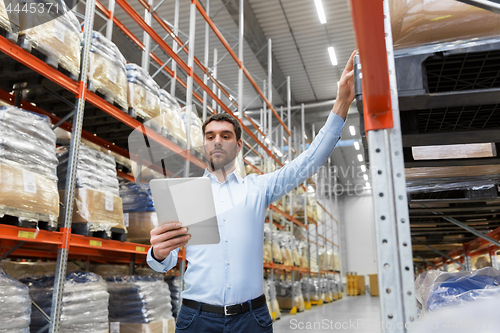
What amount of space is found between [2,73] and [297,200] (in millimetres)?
11288

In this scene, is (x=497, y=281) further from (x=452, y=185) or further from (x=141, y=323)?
(x=141, y=323)

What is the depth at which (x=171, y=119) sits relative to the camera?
514 cm

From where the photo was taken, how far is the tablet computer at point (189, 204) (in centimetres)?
152

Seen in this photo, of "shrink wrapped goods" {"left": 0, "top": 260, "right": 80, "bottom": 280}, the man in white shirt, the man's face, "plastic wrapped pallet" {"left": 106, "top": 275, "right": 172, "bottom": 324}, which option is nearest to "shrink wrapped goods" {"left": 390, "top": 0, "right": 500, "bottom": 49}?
the man in white shirt

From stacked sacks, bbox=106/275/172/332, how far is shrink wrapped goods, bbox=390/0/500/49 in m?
3.66

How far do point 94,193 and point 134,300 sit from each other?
1.27 metres

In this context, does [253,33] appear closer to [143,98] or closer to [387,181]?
[143,98]

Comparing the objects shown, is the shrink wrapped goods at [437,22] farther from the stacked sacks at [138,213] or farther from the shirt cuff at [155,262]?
the stacked sacks at [138,213]

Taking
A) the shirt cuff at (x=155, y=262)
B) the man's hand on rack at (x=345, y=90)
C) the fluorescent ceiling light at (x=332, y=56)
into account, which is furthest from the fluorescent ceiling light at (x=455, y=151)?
the fluorescent ceiling light at (x=332, y=56)

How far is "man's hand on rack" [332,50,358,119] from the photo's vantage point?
1.76 m

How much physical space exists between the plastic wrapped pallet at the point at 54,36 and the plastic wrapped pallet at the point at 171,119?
1.51 meters

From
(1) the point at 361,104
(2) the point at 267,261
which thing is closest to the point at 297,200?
(2) the point at 267,261

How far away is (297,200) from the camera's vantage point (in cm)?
1398

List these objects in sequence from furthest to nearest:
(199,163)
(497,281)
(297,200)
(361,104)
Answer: (297,200) → (199,163) → (497,281) → (361,104)
